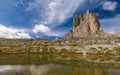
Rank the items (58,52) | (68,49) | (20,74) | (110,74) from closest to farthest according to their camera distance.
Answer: (20,74)
(110,74)
(58,52)
(68,49)

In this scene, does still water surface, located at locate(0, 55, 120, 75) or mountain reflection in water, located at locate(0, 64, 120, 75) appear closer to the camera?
mountain reflection in water, located at locate(0, 64, 120, 75)

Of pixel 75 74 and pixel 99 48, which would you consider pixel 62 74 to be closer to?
pixel 75 74

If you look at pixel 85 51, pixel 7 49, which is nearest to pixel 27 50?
pixel 7 49

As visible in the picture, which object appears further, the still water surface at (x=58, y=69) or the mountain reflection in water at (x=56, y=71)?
the still water surface at (x=58, y=69)

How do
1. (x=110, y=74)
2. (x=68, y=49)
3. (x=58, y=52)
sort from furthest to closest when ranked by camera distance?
1. (x=68, y=49)
2. (x=58, y=52)
3. (x=110, y=74)

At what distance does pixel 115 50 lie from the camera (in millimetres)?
182750

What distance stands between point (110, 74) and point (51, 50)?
12461 cm

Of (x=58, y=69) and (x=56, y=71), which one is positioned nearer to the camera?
(x=56, y=71)

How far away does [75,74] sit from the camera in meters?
58.8

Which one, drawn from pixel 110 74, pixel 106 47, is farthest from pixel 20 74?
pixel 106 47

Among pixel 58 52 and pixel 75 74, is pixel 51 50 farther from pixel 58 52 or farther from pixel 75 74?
pixel 75 74

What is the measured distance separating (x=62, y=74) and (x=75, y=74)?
3949 millimetres

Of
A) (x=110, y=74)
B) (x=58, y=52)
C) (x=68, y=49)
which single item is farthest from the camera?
(x=68, y=49)

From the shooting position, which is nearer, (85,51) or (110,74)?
(110,74)
